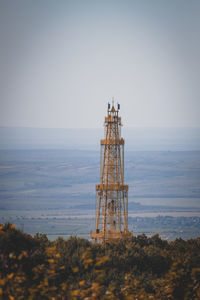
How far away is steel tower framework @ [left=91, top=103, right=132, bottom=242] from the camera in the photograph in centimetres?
2869

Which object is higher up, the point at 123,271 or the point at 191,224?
the point at 191,224

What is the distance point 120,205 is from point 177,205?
169 meters

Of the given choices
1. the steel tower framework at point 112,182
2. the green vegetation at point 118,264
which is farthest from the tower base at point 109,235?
the green vegetation at point 118,264

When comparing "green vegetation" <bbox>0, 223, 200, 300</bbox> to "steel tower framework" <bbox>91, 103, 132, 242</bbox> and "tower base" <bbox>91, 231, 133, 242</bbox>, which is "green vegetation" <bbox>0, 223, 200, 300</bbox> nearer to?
"tower base" <bbox>91, 231, 133, 242</bbox>

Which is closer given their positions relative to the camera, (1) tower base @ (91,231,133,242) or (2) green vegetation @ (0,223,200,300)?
(2) green vegetation @ (0,223,200,300)

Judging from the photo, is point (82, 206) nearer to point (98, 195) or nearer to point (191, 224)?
point (191, 224)

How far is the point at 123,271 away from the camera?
21.7 meters

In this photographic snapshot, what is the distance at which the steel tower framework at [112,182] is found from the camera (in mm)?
28688

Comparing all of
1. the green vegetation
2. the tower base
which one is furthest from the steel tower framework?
the green vegetation

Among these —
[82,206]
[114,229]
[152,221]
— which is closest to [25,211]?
[82,206]

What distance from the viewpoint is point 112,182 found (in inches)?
1145

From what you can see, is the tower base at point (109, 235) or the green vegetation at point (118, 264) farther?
the tower base at point (109, 235)

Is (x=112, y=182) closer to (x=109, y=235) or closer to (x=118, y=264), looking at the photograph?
(x=109, y=235)

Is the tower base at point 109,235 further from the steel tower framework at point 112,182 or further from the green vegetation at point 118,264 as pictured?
the green vegetation at point 118,264
